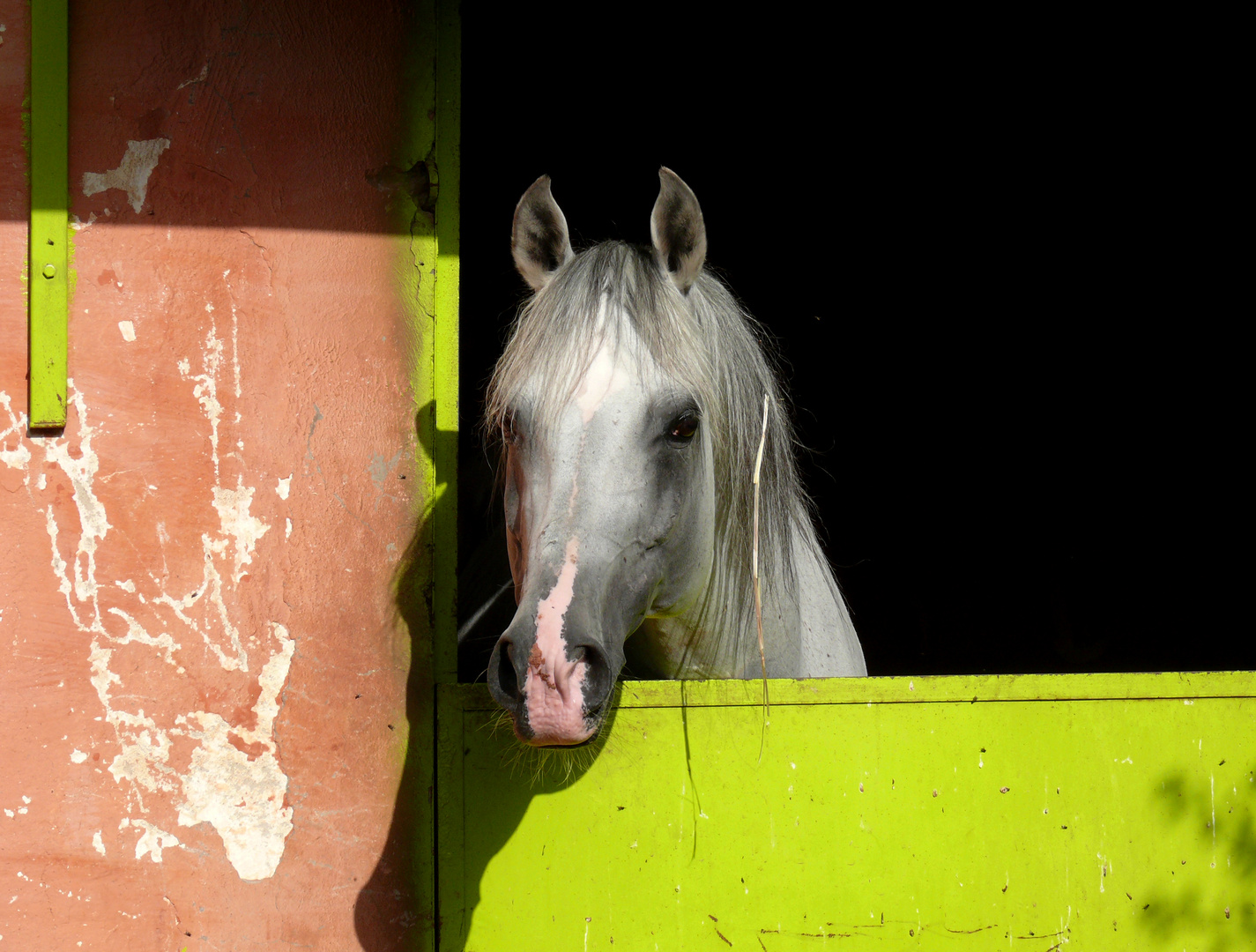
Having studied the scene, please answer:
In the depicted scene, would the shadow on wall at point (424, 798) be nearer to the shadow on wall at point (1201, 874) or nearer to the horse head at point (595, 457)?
the horse head at point (595, 457)

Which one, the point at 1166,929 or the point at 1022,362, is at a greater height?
the point at 1022,362

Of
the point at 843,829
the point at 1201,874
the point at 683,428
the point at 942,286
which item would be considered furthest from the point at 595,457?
the point at 942,286

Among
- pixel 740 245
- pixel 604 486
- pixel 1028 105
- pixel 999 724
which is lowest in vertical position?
pixel 999 724

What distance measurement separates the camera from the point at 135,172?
148 centimetres

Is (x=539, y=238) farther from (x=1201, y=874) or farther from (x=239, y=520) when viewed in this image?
(x=1201, y=874)

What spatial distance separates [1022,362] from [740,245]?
1.75 m

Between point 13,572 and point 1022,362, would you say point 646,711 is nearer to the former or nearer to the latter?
point 13,572

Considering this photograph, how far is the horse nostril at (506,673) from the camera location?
3.67ft

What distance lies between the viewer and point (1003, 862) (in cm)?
147

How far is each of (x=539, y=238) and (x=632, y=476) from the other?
20.3 inches

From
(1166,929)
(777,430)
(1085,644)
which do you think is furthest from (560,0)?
(1085,644)

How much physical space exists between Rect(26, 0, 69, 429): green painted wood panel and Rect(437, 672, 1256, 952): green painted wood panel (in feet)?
2.66

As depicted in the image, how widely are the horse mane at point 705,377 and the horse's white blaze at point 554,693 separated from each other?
37 cm

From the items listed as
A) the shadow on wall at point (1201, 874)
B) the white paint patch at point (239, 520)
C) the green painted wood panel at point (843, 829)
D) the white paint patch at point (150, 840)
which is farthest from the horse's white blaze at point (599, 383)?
the shadow on wall at point (1201, 874)
